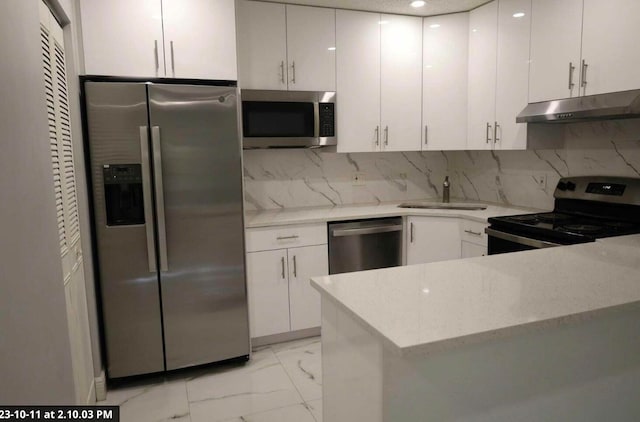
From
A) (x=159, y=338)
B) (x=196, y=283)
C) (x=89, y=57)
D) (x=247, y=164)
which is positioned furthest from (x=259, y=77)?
(x=159, y=338)

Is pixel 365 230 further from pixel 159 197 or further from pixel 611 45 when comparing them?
pixel 611 45

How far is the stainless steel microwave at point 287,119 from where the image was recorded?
2.95 meters

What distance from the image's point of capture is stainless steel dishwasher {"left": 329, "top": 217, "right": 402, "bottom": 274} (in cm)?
309

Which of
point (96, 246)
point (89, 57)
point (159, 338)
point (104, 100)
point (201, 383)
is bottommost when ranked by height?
point (201, 383)

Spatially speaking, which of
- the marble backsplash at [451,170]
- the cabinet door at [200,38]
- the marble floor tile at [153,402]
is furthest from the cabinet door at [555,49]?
the marble floor tile at [153,402]

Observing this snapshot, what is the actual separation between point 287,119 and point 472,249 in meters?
1.63

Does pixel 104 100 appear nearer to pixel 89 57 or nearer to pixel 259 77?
pixel 89 57

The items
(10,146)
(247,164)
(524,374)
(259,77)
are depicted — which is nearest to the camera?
(10,146)

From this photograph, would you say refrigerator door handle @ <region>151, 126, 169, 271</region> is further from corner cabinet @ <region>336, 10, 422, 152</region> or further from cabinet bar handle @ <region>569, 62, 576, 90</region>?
cabinet bar handle @ <region>569, 62, 576, 90</region>

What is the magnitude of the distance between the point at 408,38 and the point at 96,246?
2707 mm

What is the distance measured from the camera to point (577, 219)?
8.76ft

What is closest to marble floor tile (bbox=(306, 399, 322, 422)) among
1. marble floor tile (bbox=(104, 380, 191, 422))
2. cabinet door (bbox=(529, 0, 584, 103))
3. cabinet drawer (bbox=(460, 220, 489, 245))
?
marble floor tile (bbox=(104, 380, 191, 422))

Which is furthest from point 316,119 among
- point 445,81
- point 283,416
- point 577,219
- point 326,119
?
point 283,416

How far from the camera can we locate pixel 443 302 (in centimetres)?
118
